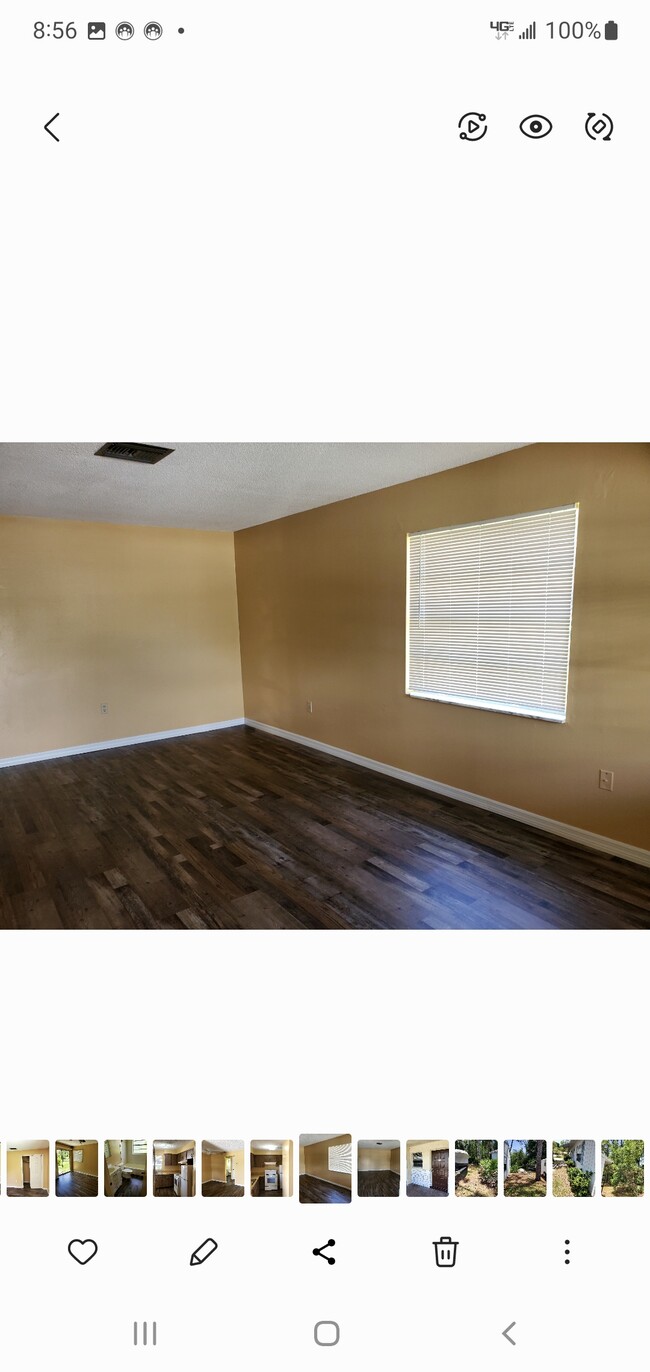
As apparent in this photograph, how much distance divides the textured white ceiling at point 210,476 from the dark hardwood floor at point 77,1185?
2.91 m

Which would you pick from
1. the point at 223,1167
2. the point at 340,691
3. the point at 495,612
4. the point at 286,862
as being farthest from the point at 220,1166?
the point at 340,691

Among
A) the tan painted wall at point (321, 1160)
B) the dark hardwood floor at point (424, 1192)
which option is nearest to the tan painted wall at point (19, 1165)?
the tan painted wall at point (321, 1160)

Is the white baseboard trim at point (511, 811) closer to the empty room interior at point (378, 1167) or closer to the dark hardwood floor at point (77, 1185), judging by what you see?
the empty room interior at point (378, 1167)

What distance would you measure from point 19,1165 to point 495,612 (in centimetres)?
336

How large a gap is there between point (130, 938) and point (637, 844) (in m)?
2.87

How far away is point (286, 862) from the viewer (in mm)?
2814

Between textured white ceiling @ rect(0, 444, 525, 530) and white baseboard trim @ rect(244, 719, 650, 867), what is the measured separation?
7.62 feet
